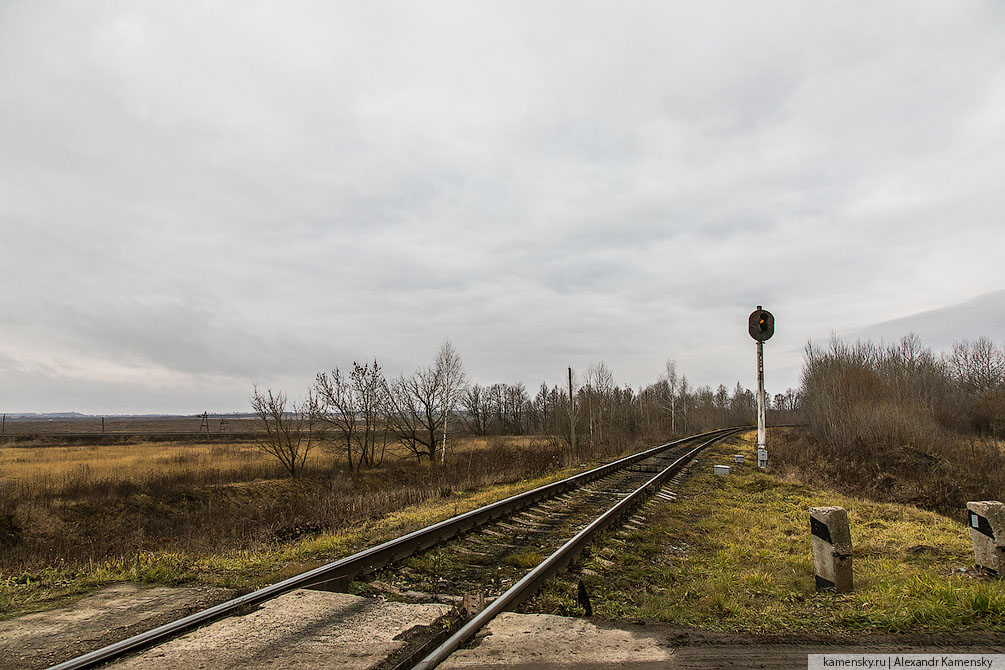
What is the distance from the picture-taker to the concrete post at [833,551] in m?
5.51

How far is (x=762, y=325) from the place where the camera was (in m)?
15.9

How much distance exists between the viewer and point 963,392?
Answer: 53094 mm

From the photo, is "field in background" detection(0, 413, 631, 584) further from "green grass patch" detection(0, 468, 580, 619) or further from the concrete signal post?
the concrete signal post

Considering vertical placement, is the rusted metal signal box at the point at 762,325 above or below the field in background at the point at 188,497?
above

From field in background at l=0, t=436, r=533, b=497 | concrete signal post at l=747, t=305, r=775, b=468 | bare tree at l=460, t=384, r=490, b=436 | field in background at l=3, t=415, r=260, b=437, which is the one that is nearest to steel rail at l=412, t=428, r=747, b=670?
concrete signal post at l=747, t=305, r=775, b=468

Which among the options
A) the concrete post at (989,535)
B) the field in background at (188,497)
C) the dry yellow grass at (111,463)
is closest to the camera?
the concrete post at (989,535)

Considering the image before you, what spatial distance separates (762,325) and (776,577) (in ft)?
36.3

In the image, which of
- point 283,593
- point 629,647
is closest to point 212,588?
point 283,593

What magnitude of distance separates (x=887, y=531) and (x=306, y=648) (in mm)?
8828

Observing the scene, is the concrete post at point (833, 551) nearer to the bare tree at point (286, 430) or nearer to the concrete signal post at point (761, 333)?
the concrete signal post at point (761, 333)

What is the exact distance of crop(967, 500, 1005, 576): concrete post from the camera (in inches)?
216

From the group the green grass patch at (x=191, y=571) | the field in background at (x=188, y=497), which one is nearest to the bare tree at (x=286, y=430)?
the field in background at (x=188, y=497)

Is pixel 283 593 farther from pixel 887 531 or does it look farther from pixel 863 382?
pixel 863 382

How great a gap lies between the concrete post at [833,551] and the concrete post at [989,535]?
1335 mm
